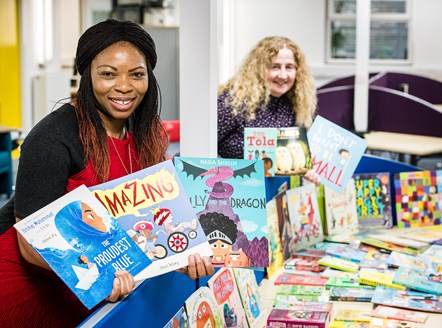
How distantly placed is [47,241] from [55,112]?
43cm

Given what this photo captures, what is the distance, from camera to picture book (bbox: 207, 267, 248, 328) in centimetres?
234

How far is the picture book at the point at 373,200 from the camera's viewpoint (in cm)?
391

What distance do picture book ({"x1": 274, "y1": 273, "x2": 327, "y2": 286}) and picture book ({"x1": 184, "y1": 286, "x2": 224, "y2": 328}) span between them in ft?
2.63

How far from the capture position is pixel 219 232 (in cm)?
215

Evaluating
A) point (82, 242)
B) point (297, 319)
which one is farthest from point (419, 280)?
point (82, 242)

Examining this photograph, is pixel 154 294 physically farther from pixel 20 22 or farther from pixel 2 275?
pixel 20 22

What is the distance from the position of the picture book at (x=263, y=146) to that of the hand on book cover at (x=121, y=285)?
1405mm

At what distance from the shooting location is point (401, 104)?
709cm

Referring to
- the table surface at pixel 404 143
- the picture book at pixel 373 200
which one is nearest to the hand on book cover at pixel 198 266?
the picture book at pixel 373 200

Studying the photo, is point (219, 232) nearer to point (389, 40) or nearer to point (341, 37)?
point (341, 37)

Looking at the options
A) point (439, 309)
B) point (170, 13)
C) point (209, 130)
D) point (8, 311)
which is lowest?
point (439, 309)

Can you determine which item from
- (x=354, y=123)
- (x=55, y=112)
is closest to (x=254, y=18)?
(x=354, y=123)

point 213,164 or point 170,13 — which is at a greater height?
point 170,13

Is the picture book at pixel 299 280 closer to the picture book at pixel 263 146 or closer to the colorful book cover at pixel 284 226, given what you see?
the colorful book cover at pixel 284 226
